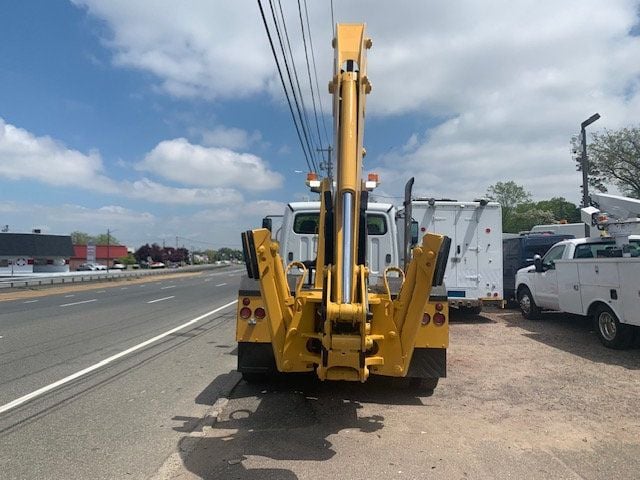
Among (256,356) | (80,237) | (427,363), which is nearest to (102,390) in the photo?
(256,356)


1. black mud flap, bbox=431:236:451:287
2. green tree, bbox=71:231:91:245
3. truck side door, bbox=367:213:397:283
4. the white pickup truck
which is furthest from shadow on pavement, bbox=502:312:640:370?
green tree, bbox=71:231:91:245

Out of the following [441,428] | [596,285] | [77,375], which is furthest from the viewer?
[596,285]

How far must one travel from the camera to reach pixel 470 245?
13.7m

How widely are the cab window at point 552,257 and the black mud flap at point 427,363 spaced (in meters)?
7.04

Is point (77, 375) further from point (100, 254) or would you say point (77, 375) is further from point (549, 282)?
point (100, 254)

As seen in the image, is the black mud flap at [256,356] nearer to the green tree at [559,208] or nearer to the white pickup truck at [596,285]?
the white pickup truck at [596,285]

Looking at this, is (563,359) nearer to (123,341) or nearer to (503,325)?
(503,325)

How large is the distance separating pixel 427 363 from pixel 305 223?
3403 millimetres

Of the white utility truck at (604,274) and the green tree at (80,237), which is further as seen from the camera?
the green tree at (80,237)

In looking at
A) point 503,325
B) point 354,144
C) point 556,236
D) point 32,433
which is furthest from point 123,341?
point 556,236

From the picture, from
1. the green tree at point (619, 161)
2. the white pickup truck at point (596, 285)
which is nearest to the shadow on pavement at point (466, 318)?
the white pickup truck at point (596, 285)

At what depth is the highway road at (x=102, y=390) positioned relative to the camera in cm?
452

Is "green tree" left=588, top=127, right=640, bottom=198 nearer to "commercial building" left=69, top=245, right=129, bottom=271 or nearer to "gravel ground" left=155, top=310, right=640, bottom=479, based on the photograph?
"gravel ground" left=155, top=310, right=640, bottom=479

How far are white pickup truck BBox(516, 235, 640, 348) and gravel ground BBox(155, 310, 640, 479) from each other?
1.00m
